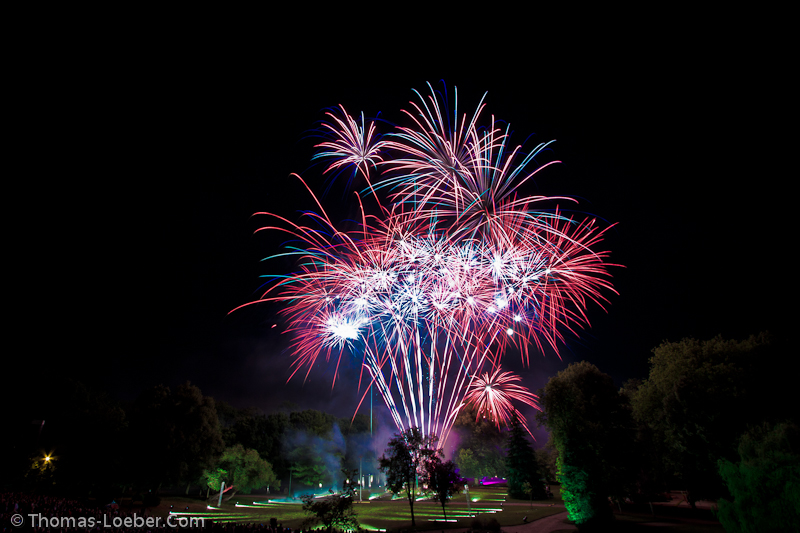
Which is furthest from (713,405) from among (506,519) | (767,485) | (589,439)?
(506,519)

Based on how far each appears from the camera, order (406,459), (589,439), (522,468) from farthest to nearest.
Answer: (522,468) < (589,439) < (406,459)

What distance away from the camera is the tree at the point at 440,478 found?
2234 cm

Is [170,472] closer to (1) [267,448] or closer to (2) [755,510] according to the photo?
(1) [267,448]

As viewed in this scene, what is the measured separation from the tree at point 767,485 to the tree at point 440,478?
1283cm

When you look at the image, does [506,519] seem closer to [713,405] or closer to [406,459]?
[406,459]

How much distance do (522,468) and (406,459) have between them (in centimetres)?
2431

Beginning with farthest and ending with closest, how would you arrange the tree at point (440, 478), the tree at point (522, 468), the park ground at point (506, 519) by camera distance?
the tree at point (522, 468), the tree at point (440, 478), the park ground at point (506, 519)

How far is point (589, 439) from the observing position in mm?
24000

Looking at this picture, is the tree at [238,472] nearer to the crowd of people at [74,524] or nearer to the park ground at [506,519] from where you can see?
the park ground at [506,519]

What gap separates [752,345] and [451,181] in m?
24.7

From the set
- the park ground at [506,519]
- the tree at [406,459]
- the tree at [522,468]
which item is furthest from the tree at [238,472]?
the tree at [522,468]

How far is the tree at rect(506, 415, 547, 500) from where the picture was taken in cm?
4025

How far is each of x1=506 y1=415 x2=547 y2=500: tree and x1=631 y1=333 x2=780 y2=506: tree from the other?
1565cm

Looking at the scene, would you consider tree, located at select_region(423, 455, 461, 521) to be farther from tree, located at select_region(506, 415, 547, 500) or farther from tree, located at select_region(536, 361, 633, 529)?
tree, located at select_region(506, 415, 547, 500)
